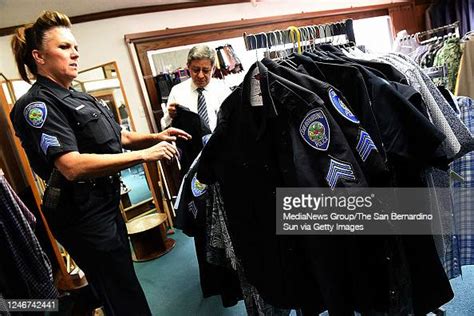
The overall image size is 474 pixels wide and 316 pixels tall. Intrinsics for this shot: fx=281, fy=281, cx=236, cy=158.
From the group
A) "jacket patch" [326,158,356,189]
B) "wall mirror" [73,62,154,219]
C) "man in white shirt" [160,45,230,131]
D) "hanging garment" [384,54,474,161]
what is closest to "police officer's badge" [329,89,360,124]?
"jacket patch" [326,158,356,189]

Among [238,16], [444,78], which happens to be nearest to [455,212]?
[444,78]

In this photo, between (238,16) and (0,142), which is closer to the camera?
(0,142)

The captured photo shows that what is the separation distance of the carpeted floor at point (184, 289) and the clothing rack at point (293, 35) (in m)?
1.48

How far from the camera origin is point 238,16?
11.4 ft

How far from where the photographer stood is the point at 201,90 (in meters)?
1.95

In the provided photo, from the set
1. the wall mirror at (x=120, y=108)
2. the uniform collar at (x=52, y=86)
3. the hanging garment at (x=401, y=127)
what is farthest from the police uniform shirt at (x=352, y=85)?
the wall mirror at (x=120, y=108)

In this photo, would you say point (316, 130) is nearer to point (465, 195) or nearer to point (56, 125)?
point (465, 195)

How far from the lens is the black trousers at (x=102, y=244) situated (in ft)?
4.00

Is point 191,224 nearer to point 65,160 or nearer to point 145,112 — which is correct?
point 65,160

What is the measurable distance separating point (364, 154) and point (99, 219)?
1.12 meters

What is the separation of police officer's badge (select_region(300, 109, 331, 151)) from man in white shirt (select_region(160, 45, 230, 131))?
1.05 m

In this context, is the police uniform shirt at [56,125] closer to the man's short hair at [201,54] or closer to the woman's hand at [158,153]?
the woman's hand at [158,153]

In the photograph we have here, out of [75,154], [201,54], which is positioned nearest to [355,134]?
[75,154]

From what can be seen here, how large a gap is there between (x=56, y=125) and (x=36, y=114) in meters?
0.09
